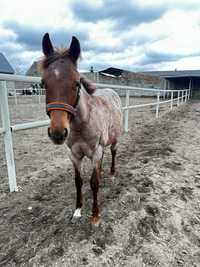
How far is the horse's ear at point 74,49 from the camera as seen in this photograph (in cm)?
126

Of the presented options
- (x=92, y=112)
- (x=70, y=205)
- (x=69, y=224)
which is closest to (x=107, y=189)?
(x=70, y=205)

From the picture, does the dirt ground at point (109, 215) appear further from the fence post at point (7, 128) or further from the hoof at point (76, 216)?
the fence post at point (7, 128)

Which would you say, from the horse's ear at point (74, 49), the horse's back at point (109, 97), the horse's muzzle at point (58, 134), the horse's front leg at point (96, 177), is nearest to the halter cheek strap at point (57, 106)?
the horse's muzzle at point (58, 134)

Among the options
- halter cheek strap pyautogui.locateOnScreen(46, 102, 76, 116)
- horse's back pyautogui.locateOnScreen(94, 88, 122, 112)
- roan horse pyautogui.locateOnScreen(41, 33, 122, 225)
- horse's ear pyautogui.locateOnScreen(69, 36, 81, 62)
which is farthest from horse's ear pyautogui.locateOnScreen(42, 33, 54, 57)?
horse's back pyautogui.locateOnScreen(94, 88, 122, 112)

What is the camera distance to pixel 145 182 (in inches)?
93.4

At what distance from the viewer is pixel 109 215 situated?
178cm

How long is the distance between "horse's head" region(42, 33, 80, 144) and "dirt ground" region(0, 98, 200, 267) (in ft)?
3.03

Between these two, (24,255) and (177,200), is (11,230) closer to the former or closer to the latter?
(24,255)

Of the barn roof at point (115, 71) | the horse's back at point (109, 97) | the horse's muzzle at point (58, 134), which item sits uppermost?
the barn roof at point (115, 71)

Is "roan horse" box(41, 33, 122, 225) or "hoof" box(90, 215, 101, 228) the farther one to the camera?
"hoof" box(90, 215, 101, 228)

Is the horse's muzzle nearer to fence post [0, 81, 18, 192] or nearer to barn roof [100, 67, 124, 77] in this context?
fence post [0, 81, 18, 192]

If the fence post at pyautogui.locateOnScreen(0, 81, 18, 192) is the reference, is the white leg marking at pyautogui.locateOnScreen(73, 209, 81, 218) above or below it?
below

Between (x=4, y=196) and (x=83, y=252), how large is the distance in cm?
123

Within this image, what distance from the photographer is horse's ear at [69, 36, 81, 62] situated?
1.26m
